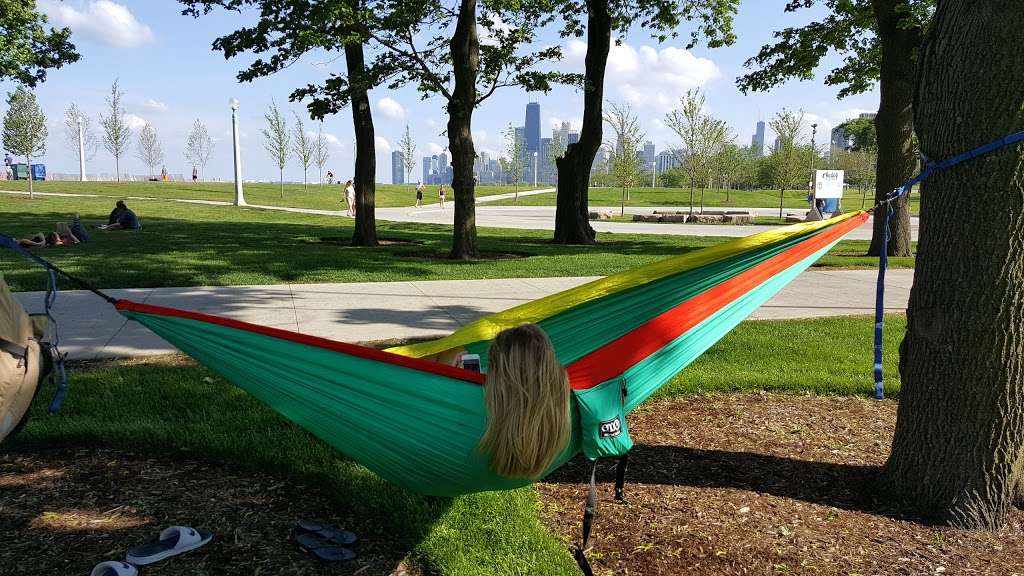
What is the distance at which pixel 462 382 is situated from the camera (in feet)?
7.22

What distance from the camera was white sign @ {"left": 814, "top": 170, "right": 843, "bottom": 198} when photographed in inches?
710

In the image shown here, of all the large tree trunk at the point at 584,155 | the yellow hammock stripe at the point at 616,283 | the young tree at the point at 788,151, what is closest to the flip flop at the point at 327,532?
the yellow hammock stripe at the point at 616,283

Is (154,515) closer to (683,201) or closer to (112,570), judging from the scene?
(112,570)

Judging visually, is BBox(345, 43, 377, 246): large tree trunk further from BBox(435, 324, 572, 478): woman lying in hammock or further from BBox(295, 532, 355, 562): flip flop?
BBox(435, 324, 572, 478): woman lying in hammock

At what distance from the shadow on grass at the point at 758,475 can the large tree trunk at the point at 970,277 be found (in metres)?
0.25

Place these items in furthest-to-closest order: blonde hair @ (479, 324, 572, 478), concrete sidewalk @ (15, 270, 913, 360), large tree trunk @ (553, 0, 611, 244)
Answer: large tree trunk @ (553, 0, 611, 244) < concrete sidewalk @ (15, 270, 913, 360) < blonde hair @ (479, 324, 572, 478)

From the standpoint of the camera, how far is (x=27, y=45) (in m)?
16.5

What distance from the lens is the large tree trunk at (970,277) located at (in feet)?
8.95

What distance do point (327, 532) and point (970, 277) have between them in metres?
2.89

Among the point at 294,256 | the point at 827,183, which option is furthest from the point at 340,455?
the point at 827,183

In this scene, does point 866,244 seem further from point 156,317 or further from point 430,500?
point 156,317

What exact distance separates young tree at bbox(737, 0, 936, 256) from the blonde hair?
29.0ft

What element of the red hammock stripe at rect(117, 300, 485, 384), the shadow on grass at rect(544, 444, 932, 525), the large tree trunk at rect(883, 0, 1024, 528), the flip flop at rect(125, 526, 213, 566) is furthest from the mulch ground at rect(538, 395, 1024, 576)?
the flip flop at rect(125, 526, 213, 566)

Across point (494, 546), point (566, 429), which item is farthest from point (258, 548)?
point (566, 429)
